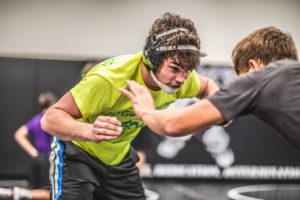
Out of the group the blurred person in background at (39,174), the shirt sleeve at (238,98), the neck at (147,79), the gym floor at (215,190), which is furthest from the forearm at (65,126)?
the gym floor at (215,190)

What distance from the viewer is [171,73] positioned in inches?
115

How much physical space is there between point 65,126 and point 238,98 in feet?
3.47

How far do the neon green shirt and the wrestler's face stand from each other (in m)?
0.18

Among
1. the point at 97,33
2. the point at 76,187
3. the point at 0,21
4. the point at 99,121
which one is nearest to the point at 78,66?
the point at 97,33

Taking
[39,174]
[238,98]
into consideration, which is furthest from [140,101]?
[39,174]

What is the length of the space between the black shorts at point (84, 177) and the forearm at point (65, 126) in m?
0.38

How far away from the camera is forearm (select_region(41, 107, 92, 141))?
8.96 feet

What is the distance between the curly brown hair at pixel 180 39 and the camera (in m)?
2.91

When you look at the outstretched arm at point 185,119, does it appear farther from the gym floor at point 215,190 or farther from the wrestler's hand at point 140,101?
the gym floor at point 215,190

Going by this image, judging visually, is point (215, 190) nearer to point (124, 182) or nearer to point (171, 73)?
point (124, 182)

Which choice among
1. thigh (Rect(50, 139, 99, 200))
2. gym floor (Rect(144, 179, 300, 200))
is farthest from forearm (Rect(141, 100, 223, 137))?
gym floor (Rect(144, 179, 300, 200))

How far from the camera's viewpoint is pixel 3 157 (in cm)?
801

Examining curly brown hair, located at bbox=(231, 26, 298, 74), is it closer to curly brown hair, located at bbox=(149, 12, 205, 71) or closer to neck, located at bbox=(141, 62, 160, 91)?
curly brown hair, located at bbox=(149, 12, 205, 71)

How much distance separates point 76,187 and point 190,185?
207 inches
